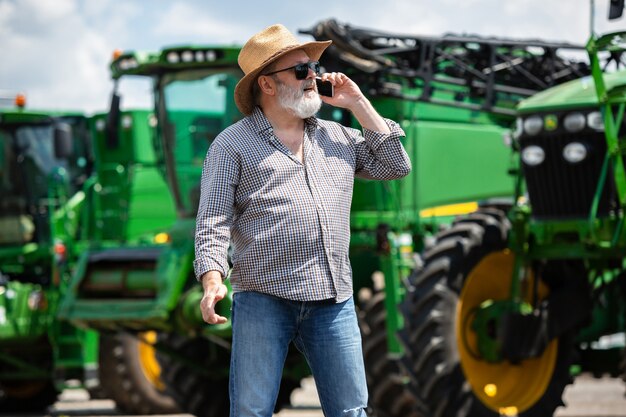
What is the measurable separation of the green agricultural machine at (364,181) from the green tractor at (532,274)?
137cm

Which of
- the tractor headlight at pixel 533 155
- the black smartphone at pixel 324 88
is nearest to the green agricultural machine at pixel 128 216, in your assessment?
the tractor headlight at pixel 533 155

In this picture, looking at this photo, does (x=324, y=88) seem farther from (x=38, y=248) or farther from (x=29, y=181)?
(x=29, y=181)

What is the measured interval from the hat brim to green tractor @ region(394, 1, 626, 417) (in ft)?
12.0

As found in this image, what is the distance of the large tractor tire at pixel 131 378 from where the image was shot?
48.6ft

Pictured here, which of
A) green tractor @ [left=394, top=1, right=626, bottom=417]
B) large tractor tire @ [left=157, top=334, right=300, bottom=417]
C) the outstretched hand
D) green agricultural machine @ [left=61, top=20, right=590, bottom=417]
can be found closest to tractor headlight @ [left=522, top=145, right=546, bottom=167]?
green tractor @ [left=394, top=1, right=626, bottom=417]

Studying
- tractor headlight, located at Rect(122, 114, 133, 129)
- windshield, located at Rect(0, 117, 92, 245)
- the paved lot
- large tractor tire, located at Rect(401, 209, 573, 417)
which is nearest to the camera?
large tractor tire, located at Rect(401, 209, 573, 417)

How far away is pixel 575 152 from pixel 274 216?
430 cm

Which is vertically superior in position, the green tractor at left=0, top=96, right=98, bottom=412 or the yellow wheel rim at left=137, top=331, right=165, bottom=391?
the green tractor at left=0, top=96, right=98, bottom=412

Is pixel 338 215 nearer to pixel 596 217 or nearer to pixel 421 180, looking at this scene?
pixel 596 217

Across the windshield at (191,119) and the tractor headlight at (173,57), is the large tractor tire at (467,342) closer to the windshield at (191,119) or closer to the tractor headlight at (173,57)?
the windshield at (191,119)

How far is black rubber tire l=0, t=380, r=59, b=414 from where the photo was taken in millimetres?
16328

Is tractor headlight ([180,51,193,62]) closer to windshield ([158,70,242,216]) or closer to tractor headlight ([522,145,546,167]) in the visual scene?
windshield ([158,70,242,216])

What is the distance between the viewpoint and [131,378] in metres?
14.8

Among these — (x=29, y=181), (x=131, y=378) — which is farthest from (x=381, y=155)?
(x=29, y=181)
